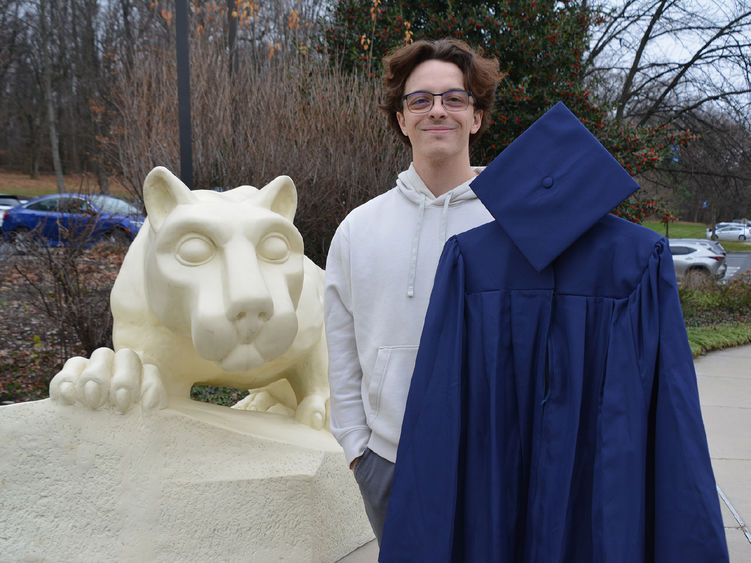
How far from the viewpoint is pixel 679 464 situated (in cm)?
119

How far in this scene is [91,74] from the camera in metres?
22.1

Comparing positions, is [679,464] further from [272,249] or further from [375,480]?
[272,249]

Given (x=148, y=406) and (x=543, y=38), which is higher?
(x=543, y=38)

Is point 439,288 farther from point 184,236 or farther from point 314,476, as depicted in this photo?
point 314,476

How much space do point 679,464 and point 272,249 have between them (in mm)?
1680

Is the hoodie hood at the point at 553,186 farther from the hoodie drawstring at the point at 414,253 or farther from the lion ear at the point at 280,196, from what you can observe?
the lion ear at the point at 280,196

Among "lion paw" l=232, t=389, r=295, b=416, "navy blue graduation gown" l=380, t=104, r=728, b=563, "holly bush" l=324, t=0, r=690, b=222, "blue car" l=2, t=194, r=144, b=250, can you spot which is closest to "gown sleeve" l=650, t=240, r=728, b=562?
"navy blue graduation gown" l=380, t=104, r=728, b=563

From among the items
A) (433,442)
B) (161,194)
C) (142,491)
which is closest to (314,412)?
(142,491)

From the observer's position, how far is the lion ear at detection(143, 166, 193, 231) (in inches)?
97.1

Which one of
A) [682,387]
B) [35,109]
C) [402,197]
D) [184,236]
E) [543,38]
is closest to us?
[682,387]

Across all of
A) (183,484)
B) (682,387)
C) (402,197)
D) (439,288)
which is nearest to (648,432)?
(682,387)

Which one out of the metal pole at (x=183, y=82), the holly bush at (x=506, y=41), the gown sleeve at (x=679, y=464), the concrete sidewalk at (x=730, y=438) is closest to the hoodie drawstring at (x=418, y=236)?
the gown sleeve at (x=679, y=464)

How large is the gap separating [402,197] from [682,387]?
85 centimetres

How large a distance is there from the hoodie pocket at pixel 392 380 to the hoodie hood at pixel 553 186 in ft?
1.35
